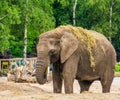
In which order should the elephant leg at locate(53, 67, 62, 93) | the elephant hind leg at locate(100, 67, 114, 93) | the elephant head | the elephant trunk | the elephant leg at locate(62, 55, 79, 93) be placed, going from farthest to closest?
the elephant hind leg at locate(100, 67, 114, 93) → the elephant leg at locate(53, 67, 62, 93) → the elephant leg at locate(62, 55, 79, 93) → the elephant head → the elephant trunk

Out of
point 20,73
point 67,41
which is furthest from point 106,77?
point 20,73

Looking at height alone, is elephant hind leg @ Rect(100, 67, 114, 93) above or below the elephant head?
below

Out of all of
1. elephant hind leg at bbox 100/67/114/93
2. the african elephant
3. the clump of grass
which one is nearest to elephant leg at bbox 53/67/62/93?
the african elephant

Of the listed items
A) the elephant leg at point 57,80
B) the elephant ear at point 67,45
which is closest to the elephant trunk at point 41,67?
the elephant ear at point 67,45

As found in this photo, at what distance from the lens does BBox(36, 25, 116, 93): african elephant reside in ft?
55.8

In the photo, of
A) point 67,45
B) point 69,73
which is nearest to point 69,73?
point 69,73

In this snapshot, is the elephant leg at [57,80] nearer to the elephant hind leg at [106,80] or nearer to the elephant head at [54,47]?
the elephant head at [54,47]

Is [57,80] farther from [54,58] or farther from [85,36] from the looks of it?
[85,36]

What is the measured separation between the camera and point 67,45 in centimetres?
1747

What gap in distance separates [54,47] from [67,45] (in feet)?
1.33

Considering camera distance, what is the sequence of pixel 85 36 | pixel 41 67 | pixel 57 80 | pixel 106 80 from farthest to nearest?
pixel 106 80
pixel 85 36
pixel 57 80
pixel 41 67

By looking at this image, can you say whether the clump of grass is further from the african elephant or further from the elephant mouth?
the elephant mouth

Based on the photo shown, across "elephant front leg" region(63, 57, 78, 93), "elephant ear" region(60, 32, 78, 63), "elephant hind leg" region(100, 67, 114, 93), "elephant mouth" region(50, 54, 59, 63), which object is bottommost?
"elephant hind leg" region(100, 67, 114, 93)

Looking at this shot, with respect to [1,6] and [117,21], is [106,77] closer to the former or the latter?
[1,6]
